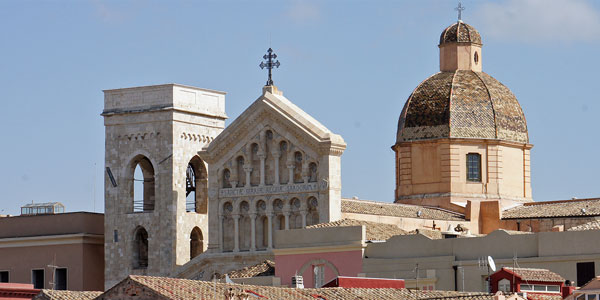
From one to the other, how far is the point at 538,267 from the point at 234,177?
796 inches

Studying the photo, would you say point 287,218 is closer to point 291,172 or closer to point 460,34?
point 291,172

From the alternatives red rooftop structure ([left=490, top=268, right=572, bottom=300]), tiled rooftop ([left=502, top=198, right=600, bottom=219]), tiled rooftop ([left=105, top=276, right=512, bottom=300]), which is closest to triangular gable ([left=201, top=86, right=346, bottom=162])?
tiled rooftop ([left=502, top=198, right=600, bottom=219])

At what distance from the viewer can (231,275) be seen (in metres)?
72.2

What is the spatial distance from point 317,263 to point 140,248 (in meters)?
18.0

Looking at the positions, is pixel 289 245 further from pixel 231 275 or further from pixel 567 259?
pixel 567 259

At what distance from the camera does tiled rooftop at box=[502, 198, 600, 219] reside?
76312 millimetres

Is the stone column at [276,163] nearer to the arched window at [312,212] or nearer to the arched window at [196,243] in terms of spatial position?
the arched window at [312,212]

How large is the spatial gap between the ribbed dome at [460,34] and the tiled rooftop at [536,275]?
28822 millimetres

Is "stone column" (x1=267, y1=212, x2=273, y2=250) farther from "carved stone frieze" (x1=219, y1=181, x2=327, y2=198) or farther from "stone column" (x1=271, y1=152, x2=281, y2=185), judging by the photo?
"stone column" (x1=271, y1=152, x2=281, y2=185)

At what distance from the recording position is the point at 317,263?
66812 millimetres

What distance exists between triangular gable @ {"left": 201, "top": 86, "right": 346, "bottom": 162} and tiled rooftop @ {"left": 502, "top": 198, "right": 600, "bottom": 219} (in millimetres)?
8866

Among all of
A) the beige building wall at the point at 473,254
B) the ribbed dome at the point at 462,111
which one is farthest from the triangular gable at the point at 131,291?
the ribbed dome at the point at 462,111

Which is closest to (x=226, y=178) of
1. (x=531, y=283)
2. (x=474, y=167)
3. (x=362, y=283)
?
(x=474, y=167)

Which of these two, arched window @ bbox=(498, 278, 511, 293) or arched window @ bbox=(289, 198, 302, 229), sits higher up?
arched window @ bbox=(289, 198, 302, 229)
